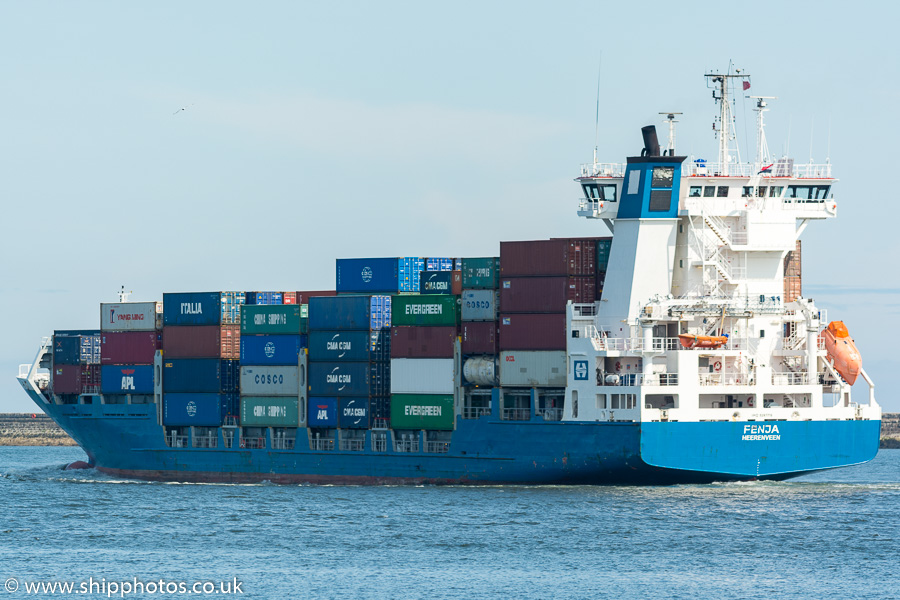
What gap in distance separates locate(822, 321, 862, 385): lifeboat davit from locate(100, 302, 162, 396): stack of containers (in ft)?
95.1

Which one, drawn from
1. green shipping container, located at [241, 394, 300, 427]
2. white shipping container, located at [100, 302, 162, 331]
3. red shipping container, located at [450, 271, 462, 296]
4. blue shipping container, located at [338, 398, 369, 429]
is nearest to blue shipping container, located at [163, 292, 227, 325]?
white shipping container, located at [100, 302, 162, 331]

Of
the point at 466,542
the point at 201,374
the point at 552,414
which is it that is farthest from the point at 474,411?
the point at 201,374

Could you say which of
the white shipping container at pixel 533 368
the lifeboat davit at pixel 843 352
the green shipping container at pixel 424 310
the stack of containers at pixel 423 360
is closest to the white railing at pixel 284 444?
the stack of containers at pixel 423 360

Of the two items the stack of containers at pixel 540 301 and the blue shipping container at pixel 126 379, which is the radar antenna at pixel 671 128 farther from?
the blue shipping container at pixel 126 379

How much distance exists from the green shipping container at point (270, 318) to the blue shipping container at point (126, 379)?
20.4ft

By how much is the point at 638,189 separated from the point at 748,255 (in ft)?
15.7

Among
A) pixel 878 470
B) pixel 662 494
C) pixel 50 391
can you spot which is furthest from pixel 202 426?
pixel 878 470

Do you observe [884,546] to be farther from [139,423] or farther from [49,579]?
[139,423]

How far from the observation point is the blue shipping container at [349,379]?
61375 millimetres

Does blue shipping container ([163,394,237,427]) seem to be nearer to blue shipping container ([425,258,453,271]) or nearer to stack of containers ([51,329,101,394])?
stack of containers ([51,329,101,394])

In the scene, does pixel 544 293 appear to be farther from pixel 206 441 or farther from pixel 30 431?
pixel 30 431

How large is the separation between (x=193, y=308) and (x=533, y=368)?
57.0ft

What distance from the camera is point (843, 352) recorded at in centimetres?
5609

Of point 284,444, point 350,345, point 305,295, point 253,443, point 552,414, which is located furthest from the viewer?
point 305,295
